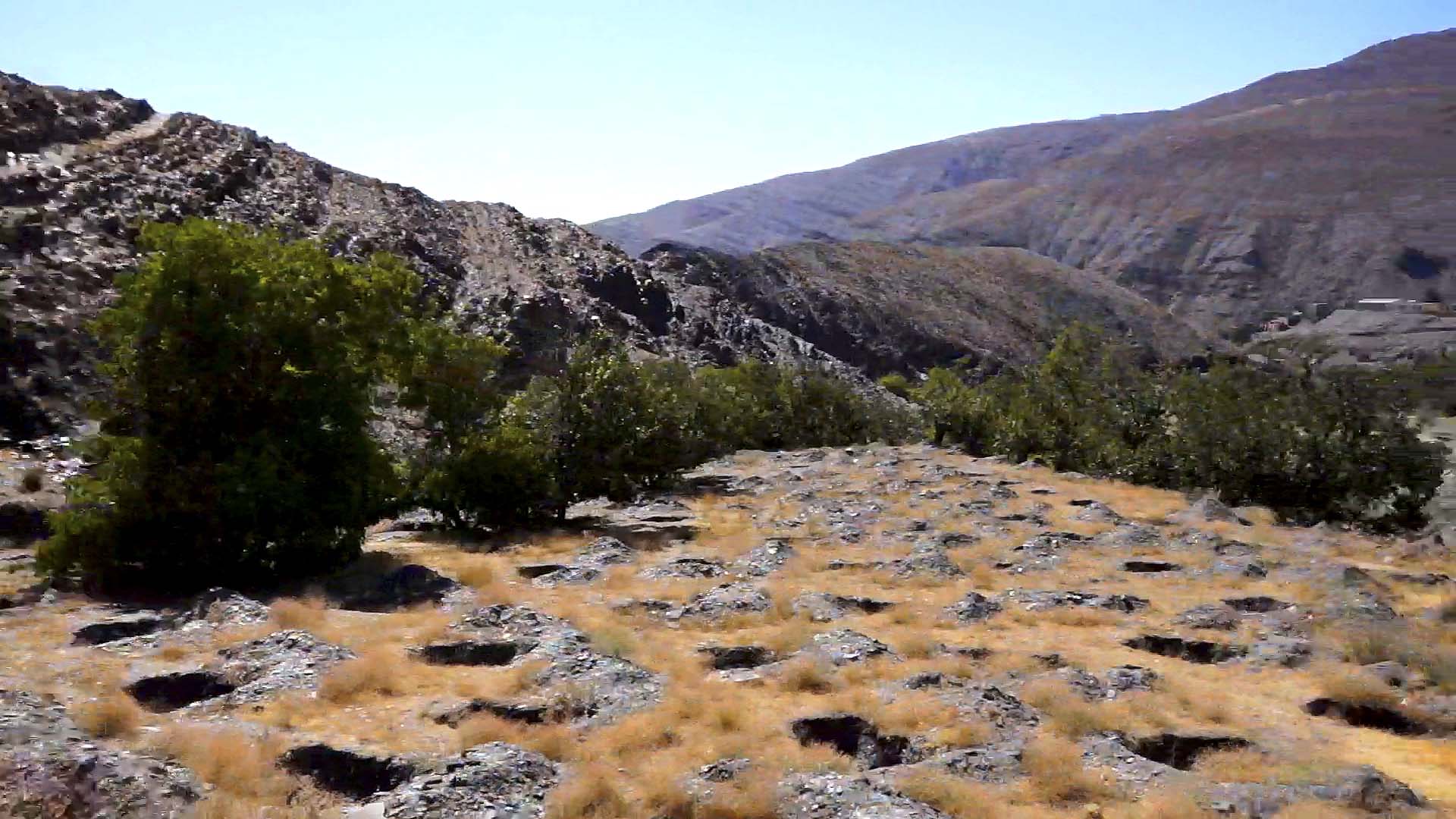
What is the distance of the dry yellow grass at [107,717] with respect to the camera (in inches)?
338

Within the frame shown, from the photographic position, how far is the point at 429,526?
22.5 meters

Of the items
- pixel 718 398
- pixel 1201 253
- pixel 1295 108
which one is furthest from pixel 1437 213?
pixel 718 398

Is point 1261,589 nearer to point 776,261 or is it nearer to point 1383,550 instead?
point 1383,550

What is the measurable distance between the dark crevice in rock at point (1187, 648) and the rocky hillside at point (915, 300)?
213ft

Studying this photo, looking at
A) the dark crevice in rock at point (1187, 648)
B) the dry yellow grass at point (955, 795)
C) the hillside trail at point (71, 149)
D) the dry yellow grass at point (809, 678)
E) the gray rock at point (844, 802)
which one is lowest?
the dark crevice in rock at point (1187, 648)

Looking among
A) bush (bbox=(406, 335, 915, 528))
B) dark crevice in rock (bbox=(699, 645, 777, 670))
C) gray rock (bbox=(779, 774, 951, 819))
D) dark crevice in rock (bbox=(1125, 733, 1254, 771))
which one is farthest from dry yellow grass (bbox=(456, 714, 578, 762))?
bush (bbox=(406, 335, 915, 528))

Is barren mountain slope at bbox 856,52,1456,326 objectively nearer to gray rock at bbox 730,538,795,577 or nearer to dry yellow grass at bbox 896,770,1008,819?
gray rock at bbox 730,538,795,577

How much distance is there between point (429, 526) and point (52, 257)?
71.5 ft

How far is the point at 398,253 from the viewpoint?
51500mm

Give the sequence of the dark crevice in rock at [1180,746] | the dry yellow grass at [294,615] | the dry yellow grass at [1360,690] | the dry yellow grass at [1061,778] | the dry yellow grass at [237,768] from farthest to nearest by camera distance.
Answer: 1. the dry yellow grass at [294,615]
2. the dry yellow grass at [1360,690]
3. the dark crevice in rock at [1180,746]
4. the dry yellow grass at [1061,778]
5. the dry yellow grass at [237,768]

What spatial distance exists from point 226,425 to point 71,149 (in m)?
39.9

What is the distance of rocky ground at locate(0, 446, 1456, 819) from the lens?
318 inches

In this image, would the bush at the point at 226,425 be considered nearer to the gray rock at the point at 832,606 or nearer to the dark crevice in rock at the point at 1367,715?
the gray rock at the point at 832,606

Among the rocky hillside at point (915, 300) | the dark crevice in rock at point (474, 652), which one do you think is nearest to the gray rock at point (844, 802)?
the dark crevice in rock at point (474, 652)
